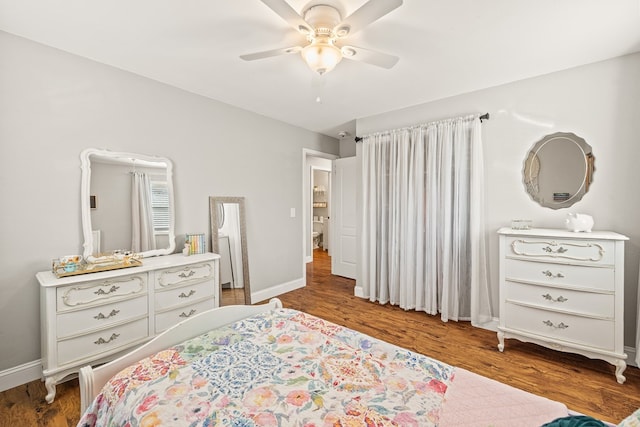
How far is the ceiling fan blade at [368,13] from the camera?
139 cm

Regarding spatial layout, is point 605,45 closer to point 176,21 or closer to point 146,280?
point 176,21

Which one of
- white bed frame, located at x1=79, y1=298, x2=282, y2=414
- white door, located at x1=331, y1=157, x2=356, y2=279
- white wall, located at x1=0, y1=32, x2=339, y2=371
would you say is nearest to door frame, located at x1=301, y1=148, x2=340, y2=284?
white door, located at x1=331, y1=157, x2=356, y2=279

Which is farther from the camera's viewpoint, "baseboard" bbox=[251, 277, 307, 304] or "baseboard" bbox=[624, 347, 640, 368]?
"baseboard" bbox=[251, 277, 307, 304]

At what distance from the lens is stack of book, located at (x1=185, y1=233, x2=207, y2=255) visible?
289cm

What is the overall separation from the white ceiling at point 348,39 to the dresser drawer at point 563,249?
1.50m

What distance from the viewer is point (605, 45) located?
7.14ft

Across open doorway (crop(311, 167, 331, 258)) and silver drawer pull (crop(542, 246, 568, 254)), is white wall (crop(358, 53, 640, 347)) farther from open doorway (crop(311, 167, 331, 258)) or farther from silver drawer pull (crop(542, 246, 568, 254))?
open doorway (crop(311, 167, 331, 258))

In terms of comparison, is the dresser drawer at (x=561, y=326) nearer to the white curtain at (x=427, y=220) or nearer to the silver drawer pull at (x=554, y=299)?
the silver drawer pull at (x=554, y=299)

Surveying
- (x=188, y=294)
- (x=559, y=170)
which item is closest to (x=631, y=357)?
(x=559, y=170)

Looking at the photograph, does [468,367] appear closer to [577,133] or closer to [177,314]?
[577,133]

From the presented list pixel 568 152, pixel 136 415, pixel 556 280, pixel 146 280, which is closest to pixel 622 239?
pixel 556 280

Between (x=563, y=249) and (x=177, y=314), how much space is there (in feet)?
10.6

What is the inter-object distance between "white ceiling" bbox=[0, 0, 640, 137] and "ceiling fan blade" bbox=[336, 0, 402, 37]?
22 cm

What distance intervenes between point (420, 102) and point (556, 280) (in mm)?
2244
